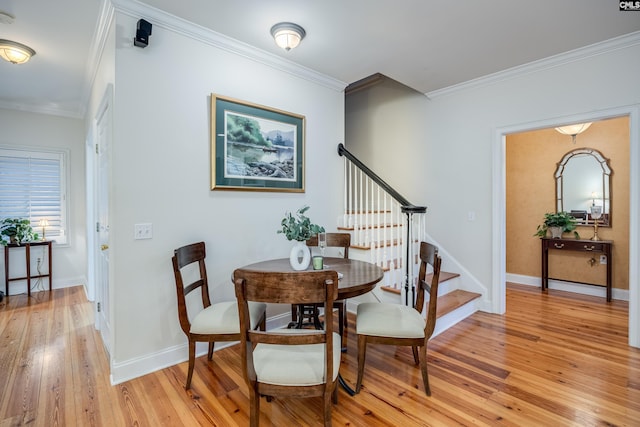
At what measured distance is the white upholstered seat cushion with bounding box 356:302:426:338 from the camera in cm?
198

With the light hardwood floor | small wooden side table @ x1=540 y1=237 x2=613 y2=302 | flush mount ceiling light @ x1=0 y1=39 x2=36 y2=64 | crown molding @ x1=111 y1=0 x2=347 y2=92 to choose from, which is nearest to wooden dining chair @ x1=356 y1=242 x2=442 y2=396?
the light hardwood floor

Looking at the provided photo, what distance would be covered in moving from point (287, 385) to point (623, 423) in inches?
75.5

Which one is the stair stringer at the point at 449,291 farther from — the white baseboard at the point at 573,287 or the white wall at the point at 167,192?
the white baseboard at the point at 573,287

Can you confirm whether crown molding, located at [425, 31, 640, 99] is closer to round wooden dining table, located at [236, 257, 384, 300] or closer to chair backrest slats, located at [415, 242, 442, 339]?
chair backrest slats, located at [415, 242, 442, 339]

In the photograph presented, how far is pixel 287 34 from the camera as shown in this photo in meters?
2.46

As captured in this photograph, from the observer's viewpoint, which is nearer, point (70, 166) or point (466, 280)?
point (466, 280)

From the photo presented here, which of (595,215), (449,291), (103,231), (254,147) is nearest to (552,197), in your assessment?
(595,215)

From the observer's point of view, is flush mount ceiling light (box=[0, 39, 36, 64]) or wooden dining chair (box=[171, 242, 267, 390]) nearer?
wooden dining chair (box=[171, 242, 267, 390])

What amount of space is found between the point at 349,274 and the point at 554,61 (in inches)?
120

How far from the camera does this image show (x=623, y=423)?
171 centimetres

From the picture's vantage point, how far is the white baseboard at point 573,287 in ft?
12.8

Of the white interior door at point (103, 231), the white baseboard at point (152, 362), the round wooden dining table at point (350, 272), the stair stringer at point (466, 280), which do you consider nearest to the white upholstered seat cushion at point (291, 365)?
the round wooden dining table at point (350, 272)

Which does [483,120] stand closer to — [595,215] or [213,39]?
[595,215]

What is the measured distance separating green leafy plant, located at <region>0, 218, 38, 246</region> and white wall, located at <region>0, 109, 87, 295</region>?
0.25m
